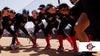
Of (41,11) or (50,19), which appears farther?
(41,11)

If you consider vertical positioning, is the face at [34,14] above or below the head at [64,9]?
above

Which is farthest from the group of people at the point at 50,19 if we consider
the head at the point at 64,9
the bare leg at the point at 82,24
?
the bare leg at the point at 82,24

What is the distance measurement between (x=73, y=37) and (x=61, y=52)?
56 cm

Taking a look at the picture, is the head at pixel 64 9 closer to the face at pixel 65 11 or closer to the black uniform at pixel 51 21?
the face at pixel 65 11

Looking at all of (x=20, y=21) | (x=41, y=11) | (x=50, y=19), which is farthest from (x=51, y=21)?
(x=20, y=21)

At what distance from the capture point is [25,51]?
30.4 feet

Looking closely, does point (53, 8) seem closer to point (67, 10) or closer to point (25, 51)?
point (67, 10)

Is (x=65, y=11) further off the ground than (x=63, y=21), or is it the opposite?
(x=65, y=11)

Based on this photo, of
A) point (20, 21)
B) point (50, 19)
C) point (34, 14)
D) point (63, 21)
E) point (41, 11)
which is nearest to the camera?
point (63, 21)

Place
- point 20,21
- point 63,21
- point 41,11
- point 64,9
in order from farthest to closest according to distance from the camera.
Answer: point 20,21, point 41,11, point 63,21, point 64,9

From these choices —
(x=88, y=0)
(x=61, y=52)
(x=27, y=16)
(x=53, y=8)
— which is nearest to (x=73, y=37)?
(x=61, y=52)

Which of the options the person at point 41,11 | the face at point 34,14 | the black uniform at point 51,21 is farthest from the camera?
the face at point 34,14

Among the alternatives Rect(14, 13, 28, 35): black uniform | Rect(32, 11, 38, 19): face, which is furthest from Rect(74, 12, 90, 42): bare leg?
Rect(14, 13, 28, 35): black uniform

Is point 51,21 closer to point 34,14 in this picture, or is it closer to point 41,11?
point 41,11
